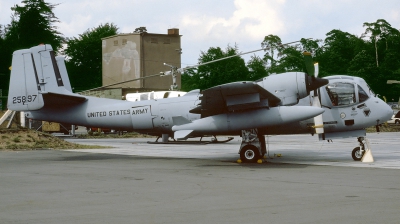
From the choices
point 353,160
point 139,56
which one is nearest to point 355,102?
point 353,160

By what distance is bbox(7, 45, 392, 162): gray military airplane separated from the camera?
17500 mm

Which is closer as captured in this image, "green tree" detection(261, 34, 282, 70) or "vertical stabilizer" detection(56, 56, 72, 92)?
"vertical stabilizer" detection(56, 56, 72, 92)

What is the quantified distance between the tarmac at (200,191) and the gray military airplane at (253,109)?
115 cm

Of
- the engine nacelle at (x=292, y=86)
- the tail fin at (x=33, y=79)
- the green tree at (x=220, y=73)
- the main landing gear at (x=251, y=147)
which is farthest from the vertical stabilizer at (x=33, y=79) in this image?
the green tree at (x=220, y=73)

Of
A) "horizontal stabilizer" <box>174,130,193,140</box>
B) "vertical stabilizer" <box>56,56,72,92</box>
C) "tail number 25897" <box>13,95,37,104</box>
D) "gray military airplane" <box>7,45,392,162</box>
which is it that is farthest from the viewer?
"vertical stabilizer" <box>56,56,72,92</box>

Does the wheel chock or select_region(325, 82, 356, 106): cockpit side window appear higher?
select_region(325, 82, 356, 106): cockpit side window

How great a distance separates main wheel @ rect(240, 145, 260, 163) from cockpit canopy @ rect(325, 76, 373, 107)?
126 inches

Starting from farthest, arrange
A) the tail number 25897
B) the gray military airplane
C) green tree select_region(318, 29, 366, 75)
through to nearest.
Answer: green tree select_region(318, 29, 366, 75) → the tail number 25897 → the gray military airplane

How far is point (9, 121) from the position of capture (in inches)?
1235

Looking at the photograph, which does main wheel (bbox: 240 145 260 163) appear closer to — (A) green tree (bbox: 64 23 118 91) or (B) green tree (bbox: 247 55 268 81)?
(B) green tree (bbox: 247 55 268 81)

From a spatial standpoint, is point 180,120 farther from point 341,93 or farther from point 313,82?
point 341,93

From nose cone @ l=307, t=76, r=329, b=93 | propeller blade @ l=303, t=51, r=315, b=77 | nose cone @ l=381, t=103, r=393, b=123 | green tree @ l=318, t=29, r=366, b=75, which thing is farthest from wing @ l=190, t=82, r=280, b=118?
green tree @ l=318, t=29, r=366, b=75

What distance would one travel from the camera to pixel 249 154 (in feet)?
59.7

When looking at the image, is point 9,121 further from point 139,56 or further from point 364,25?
point 364,25
